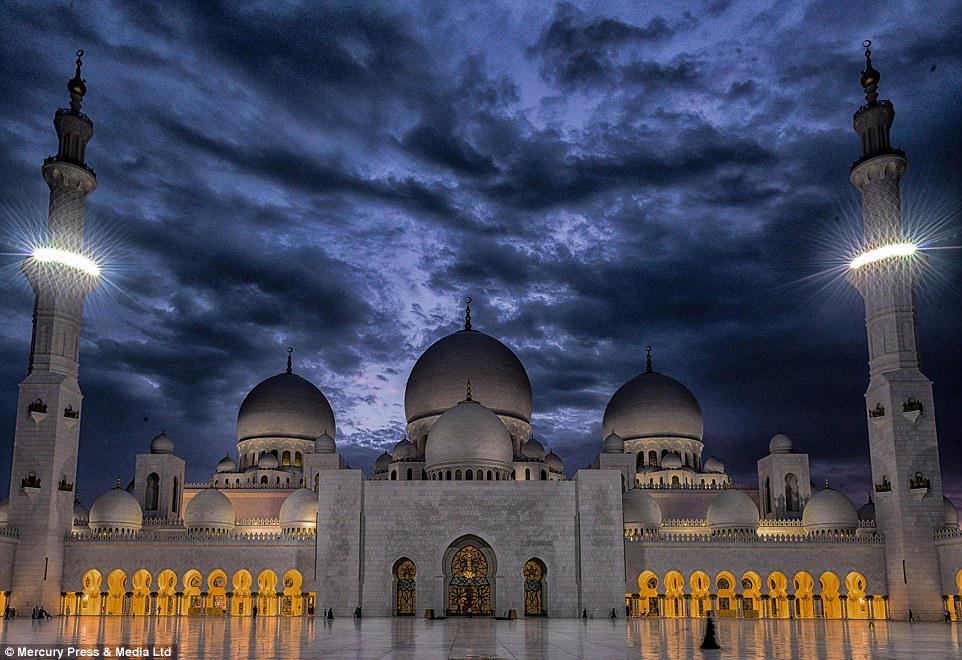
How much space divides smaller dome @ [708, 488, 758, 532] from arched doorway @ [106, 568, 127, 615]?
67.6 feet

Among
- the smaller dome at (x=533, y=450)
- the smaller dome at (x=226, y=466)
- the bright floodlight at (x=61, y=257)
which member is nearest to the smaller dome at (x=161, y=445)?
the smaller dome at (x=226, y=466)

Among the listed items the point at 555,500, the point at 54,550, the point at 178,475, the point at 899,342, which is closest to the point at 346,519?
the point at 555,500

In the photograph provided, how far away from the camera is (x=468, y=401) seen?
111ft

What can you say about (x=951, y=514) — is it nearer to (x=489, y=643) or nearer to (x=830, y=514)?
(x=830, y=514)

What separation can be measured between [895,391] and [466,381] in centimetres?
1559

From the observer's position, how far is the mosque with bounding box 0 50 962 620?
95.3ft

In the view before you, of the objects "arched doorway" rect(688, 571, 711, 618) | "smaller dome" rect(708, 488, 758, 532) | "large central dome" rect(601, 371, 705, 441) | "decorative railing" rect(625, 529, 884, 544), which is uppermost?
"large central dome" rect(601, 371, 705, 441)

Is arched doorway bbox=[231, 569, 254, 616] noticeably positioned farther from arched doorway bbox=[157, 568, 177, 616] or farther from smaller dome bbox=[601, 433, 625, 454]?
smaller dome bbox=[601, 433, 625, 454]

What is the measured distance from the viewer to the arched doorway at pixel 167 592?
104 ft

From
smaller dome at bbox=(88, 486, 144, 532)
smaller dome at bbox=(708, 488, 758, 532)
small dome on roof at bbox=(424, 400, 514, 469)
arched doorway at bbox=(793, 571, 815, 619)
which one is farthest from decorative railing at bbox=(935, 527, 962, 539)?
smaller dome at bbox=(88, 486, 144, 532)

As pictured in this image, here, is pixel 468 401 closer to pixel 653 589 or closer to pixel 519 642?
pixel 653 589

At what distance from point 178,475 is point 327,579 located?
12.8 meters

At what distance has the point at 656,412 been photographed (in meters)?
41.2

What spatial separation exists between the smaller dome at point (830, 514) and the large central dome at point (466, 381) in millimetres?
11307
